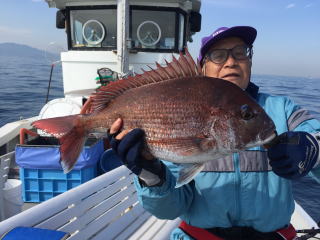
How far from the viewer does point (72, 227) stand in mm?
2574

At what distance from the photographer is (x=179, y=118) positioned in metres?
1.60

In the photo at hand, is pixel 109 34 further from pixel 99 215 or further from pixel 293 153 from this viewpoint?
pixel 293 153

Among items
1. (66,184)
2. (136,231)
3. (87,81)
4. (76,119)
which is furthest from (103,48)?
(76,119)

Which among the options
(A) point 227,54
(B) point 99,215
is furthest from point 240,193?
(B) point 99,215

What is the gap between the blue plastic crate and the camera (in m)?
4.09

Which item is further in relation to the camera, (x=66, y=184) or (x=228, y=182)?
(x=66, y=184)

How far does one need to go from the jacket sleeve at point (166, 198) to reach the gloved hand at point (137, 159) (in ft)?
0.20

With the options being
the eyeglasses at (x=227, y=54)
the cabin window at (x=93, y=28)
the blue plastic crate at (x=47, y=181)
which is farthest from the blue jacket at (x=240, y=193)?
the cabin window at (x=93, y=28)

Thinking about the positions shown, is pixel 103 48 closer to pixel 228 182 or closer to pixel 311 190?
pixel 228 182

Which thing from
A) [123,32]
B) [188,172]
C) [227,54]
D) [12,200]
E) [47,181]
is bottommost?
[12,200]

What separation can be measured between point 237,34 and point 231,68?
0.31 metres

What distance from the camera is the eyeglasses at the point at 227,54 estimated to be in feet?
6.89

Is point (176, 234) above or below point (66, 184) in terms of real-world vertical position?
above

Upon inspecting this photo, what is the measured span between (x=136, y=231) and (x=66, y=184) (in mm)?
1382
